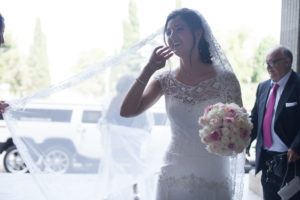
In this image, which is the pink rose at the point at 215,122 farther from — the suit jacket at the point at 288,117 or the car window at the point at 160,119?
the suit jacket at the point at 288,117

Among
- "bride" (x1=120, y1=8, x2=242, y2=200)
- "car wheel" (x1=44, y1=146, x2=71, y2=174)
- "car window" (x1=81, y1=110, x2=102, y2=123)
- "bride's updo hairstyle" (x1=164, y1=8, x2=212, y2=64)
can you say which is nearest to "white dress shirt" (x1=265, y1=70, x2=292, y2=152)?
"bride" (x1=120, y1=8, x2=242, y2=200)

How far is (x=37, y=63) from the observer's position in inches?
858

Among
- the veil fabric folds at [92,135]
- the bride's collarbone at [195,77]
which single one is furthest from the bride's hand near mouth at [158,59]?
the veil fabric folds at [92,135]

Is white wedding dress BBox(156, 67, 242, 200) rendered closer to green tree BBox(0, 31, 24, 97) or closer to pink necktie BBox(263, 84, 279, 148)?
pink necktie BBox(263, 84, 279, 148)

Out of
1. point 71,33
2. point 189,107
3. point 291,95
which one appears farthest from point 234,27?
point 189,107

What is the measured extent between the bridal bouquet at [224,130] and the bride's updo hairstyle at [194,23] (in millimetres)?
379

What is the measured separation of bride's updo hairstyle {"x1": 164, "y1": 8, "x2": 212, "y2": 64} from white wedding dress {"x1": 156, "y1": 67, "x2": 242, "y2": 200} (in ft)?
0.41

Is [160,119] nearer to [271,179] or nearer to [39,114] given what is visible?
[39,114]

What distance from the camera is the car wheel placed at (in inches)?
99.7

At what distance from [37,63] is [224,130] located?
21514mm

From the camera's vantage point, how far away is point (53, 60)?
2202 cm

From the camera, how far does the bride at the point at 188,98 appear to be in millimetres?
1738

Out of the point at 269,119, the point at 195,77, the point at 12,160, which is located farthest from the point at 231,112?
the point at 12,160

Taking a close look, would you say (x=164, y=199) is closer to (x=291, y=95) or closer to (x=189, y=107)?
(x=189, y=107)
